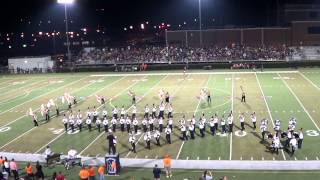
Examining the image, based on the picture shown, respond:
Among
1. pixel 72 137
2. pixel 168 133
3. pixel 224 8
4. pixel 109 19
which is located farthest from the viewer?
pixel 109 19

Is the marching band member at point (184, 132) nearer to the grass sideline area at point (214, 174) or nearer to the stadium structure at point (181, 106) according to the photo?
the stadium structure at point (181, 106)

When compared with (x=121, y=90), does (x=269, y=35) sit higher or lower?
higher

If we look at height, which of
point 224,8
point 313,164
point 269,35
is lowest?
point 313,164

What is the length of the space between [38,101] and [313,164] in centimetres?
2261

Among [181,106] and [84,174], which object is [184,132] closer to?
[84,174]

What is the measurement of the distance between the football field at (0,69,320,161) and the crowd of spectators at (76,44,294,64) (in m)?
6.40

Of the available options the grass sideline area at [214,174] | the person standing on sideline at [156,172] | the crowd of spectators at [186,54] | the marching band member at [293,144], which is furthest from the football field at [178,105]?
the crowd of spectators at [186,54]

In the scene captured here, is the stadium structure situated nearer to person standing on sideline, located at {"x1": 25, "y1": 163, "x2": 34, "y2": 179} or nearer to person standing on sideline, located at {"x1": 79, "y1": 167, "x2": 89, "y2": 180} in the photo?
person standing on sideline, located at {"x1": 25, "y1": 163, "x2": 34, "y2": 179}

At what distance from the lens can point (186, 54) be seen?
2245 inches

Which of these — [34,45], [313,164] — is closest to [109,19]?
[34,45]

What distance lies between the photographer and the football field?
20719 mm

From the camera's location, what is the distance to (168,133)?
21609 millimetres

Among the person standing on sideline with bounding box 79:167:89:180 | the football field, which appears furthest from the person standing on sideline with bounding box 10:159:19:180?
the football field

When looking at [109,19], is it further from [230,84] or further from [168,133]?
[168,133]
